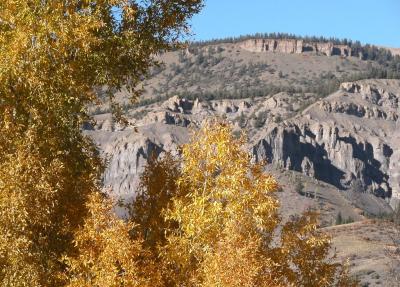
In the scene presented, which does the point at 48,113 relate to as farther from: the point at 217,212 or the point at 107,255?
the point at 217,212

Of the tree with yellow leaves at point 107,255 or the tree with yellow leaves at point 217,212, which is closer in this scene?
the tree with yellow leaves at point 107,255

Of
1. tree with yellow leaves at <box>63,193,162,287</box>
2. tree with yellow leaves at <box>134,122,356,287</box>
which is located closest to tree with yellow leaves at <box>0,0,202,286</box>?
tree with yellow leaves at <box>63,193,162,287</box>

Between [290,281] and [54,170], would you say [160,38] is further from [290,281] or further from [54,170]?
[290,281]

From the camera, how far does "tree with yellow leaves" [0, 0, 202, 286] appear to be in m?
13.7

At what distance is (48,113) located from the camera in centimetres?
1559

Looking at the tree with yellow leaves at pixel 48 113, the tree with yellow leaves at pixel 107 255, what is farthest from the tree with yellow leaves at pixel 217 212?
the tree with yellow leaves at pixel 48 113

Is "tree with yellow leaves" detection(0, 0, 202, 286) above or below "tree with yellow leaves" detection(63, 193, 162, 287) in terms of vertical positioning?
above

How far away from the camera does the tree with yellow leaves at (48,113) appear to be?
539 inches

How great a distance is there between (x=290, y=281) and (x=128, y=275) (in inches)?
191

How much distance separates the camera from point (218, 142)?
15055mm

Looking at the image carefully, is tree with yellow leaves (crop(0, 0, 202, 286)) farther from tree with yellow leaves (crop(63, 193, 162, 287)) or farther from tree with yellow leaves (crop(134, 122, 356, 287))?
tree with yellow leaves (crop(134, 122, 356, 287))

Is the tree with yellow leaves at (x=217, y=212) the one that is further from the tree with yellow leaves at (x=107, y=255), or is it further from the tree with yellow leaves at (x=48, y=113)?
the tree with yellow leaves at (x=48, y=113)

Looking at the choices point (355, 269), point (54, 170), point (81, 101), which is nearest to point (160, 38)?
point (81, 101)

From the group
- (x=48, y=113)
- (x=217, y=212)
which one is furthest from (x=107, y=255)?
(x=48, y=113)
